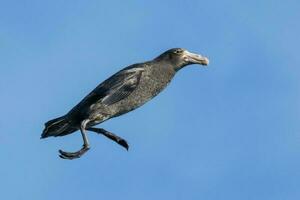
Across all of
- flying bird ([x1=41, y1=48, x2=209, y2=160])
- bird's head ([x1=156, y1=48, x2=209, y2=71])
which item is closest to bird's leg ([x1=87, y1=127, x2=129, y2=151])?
flying bird ([x1=41, y1=48, x2=209, y2=160])

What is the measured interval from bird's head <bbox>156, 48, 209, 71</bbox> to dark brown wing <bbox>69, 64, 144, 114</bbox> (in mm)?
1147

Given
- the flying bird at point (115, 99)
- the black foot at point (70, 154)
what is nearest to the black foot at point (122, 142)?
the flying bird at point (115, 99)

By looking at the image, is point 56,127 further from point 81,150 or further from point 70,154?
point 70,154

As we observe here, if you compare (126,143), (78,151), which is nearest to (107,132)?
(126,143)

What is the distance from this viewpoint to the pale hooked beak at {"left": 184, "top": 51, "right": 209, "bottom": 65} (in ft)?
93.8

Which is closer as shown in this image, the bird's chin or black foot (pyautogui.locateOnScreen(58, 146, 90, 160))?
black foot (pyautogui.locateOnScreen(58, 146, 90, 160))

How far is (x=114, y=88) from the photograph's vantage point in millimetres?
26734

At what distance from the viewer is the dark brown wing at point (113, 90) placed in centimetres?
2650

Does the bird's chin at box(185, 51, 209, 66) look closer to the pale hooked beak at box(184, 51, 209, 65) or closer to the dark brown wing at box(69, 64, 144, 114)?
the pale hooked beak at box(184, 51, 209, 65)

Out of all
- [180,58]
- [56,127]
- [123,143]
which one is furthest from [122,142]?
[180,58]

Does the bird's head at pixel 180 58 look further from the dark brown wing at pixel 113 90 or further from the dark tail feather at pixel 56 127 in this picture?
the dark tail feather at pixel 56 127

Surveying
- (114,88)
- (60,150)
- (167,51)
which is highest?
(167,51)

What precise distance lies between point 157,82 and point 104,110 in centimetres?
168

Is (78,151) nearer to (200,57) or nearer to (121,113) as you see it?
(121,113)
